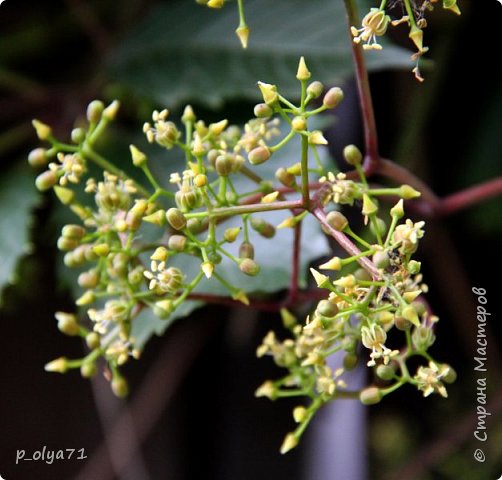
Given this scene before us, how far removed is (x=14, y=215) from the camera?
2.50ft

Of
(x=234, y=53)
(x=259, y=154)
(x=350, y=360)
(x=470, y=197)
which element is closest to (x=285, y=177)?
(x=259, y=154)

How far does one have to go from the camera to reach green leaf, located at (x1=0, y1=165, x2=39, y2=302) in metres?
0.71

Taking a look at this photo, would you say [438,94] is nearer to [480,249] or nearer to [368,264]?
[480,249]

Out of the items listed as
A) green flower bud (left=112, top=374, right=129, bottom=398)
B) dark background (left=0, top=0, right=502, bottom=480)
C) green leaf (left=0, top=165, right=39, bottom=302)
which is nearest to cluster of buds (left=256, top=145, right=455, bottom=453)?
green flower bud (left=112, top=374, right=129, bottom=398)

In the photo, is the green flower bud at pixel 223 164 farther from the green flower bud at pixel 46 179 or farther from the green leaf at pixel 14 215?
the green leaf at pixel 14 215

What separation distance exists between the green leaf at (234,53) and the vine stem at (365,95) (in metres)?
0.18

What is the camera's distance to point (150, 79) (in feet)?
2.79

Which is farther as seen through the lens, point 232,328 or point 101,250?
point 232,328

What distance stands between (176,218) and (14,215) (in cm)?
41

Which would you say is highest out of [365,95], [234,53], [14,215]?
[365,95]

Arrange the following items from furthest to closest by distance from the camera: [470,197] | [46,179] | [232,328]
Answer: [232,328] < [470,197] < [46,179]

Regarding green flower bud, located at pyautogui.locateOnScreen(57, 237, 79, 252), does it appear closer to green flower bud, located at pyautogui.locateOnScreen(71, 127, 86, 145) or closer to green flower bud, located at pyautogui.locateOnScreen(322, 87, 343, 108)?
green flower bud, located at pyautogui.locateOnScreen(71, 127, 86, 145)

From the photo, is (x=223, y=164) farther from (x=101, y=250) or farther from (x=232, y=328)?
(x=232, y=328)

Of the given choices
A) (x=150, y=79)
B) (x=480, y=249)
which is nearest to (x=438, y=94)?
(x=480, y=249)
